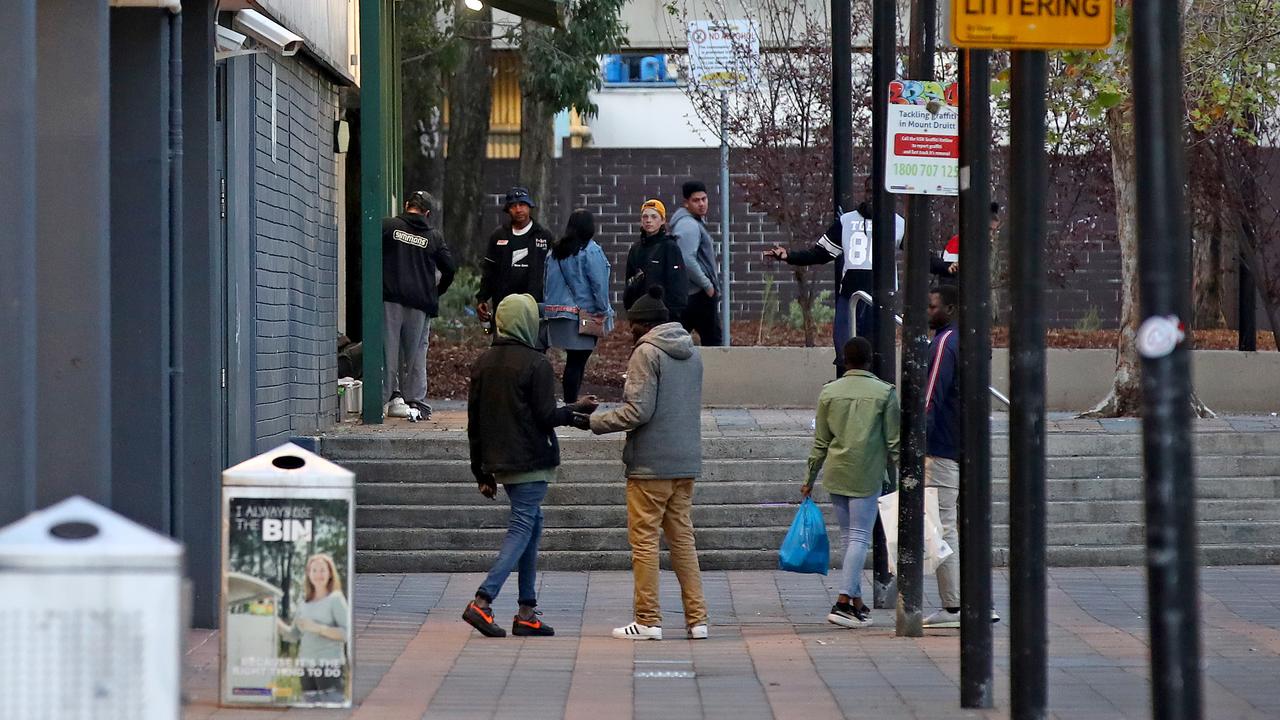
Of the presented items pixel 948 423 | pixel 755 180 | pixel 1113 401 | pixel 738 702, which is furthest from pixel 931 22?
pixel 755 180

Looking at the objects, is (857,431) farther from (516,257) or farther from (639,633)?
(516,257)

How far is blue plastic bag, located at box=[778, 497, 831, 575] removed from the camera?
9.46 meters

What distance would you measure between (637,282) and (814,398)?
2.63 metres

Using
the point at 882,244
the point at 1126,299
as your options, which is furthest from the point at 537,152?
the point at 882,244

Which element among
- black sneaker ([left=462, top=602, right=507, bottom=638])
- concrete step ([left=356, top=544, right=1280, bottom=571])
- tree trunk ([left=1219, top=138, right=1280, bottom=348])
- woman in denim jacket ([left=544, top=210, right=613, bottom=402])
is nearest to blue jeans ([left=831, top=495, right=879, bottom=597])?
black sneaker ([left=462, top=602, right=507, bottom=638])

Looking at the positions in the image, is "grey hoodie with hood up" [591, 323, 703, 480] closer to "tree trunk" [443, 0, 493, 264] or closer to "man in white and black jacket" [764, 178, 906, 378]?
"man in white and black jacket" [764, 178, 906, 378]

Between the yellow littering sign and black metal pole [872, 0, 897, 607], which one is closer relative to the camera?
the yellow littering sign

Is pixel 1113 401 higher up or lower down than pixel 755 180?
lower down

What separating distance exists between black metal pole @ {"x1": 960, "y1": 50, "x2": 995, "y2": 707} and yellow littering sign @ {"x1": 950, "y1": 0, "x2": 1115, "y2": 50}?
906 mm

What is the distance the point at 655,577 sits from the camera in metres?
9.26

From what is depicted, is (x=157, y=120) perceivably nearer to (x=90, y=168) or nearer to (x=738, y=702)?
(x=90, y=168)

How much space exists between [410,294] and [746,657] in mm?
6297

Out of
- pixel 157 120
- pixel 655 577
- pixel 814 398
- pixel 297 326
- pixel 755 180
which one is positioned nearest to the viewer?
pixel 157 120

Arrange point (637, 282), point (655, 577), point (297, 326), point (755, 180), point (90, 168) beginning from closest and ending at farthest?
1. point (90, 168)
2. point (655, 577)
3. point (297, 326)
4. point (637, 282)
5. point (755, 180)
